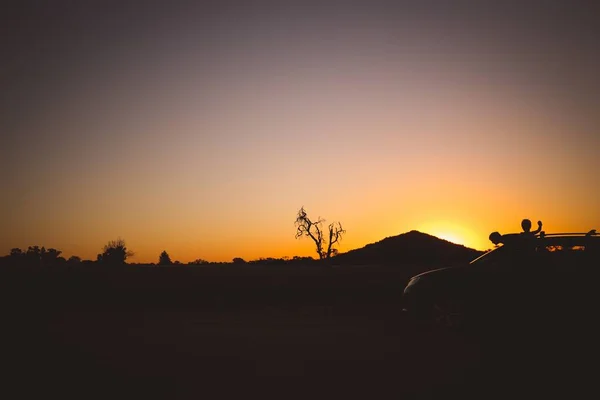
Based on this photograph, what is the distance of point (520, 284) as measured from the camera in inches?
277

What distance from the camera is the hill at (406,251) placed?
62.0 m

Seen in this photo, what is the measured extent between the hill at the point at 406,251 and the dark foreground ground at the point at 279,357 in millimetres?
50681

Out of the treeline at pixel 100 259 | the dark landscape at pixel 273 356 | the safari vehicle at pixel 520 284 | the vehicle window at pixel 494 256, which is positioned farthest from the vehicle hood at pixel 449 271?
the treeline at pixel 100 259

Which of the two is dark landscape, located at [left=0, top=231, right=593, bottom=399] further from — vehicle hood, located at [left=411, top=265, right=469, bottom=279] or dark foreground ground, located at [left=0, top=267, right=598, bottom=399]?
vehicle hood, located at [left=411, top=265, right=469, bottom=279]

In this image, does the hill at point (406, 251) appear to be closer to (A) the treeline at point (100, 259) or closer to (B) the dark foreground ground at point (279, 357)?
(A) the treeline at point (100, 259)

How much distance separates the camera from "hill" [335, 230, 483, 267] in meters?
62.0

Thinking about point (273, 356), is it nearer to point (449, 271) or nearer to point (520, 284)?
point (449, 271)

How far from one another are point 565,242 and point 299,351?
4330 millimetres

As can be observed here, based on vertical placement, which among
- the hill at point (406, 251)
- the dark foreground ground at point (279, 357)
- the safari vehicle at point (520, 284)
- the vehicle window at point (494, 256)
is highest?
the hill at point (406, 251)

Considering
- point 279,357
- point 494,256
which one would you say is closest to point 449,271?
point 494,256

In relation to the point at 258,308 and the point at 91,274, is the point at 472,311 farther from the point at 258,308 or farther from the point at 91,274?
the point at 91,274

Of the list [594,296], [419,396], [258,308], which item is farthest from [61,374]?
[258,308]

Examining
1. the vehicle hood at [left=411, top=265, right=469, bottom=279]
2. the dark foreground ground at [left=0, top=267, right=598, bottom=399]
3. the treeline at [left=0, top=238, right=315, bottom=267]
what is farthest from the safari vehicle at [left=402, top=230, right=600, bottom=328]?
the treeline at [left=0, top=238, right=315, bottom=267]

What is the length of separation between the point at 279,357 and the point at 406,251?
204 ft
